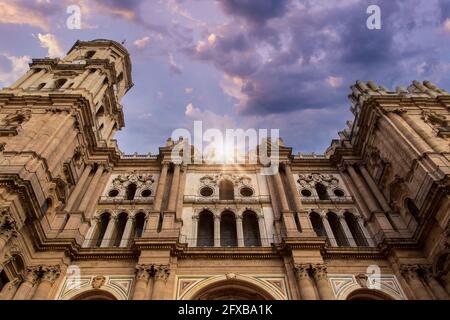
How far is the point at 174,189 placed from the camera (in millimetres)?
24578

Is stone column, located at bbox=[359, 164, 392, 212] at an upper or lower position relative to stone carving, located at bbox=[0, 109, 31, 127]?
lower

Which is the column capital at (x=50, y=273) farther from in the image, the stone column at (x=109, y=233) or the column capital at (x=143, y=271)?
the column capital at (x=143, y=271)

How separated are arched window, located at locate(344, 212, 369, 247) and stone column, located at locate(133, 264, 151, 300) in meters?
12.3

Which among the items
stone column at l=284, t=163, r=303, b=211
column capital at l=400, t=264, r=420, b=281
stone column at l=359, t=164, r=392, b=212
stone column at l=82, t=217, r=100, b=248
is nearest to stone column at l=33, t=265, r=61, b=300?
stone column at l=82, t=217, r=100, b=248

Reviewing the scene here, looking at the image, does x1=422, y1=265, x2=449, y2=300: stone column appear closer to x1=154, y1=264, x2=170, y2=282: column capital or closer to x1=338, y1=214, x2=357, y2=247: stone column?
x1=338, y1=214, x2=357, y2=247: stone column

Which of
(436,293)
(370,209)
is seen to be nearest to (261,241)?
(370,209)

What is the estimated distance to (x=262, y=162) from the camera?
28.1 metres

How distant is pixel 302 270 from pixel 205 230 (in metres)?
7.03

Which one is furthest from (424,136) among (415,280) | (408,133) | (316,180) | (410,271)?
(415,280)

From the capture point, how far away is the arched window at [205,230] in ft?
72.8

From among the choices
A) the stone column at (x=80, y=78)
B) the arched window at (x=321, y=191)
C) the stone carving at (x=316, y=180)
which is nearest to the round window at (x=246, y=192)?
the stone carving at (x=316, y=180)

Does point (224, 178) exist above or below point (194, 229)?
above

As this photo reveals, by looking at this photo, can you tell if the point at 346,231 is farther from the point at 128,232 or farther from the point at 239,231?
the point at 128,232

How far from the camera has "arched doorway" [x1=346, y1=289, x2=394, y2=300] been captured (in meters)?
18.4
